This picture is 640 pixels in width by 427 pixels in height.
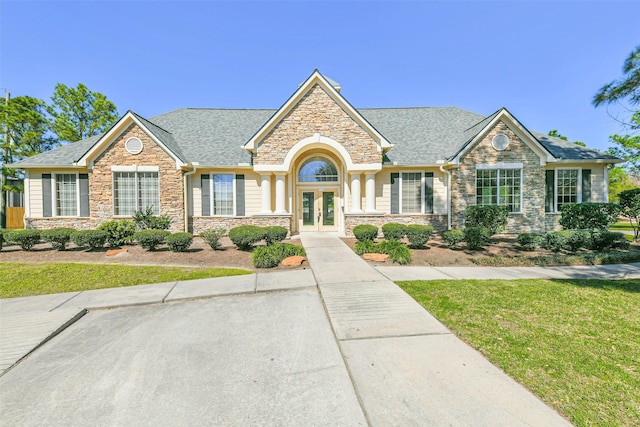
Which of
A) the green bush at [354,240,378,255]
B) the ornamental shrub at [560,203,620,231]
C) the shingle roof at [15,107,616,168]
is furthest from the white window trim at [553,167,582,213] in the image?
the green bush at [354,240,378,255]

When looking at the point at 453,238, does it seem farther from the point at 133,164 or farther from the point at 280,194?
the point at 133,164

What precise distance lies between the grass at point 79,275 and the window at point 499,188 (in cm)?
1266

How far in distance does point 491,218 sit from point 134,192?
1721cm

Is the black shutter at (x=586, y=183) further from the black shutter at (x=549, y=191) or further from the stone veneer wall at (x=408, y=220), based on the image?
the stone veneer wall at (x=408, y=220)

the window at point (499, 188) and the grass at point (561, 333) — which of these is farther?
the window at point (499, 188)

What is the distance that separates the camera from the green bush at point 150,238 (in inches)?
419

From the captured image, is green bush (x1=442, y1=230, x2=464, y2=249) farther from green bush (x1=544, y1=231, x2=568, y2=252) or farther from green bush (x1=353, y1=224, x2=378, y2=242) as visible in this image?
green bush (x1=544, y1=231, x2=568, y2=252)

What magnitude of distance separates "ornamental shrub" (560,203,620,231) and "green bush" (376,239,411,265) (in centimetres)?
811

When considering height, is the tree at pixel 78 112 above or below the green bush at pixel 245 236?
above

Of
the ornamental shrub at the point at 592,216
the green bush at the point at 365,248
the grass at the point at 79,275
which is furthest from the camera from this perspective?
the ornamental shrub at the point at 592,216

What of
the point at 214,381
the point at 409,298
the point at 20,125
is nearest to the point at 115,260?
the point at 214,381

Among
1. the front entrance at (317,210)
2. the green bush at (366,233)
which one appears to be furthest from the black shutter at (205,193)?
the green bush at (366,233)

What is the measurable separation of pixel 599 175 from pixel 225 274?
766 inches

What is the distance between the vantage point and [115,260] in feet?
31.7
